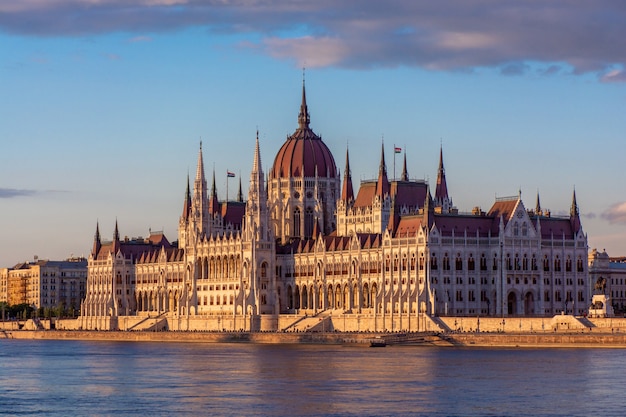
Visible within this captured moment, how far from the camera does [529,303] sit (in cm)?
19825

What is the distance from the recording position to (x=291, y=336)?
648ft

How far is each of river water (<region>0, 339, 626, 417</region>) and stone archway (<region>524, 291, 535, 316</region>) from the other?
93.4ft

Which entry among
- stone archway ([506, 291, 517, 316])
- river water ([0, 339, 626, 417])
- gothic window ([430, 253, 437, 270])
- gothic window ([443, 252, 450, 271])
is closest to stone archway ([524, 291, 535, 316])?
stone archway ([506, 291, 517, 316])

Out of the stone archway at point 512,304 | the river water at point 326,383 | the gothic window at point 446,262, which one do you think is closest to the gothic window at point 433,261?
the gothic window at point 446,262

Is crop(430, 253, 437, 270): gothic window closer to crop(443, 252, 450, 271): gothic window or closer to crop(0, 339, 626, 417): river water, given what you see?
crop(443, 252, 450, 271): gothic window

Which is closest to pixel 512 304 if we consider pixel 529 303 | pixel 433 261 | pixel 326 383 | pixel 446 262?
pixel 529 303

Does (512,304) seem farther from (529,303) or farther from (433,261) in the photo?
(433,261)

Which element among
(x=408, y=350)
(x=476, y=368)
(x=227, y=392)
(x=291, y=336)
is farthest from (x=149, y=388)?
(x=291, y=336)

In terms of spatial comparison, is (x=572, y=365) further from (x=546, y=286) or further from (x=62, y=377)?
(x=546, y=286)

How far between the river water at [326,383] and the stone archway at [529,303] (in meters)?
28.5

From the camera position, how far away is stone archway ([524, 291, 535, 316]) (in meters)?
198

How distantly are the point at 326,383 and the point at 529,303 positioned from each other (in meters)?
77.1

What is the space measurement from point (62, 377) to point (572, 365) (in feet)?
141

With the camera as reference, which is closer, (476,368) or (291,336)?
(476,368)
